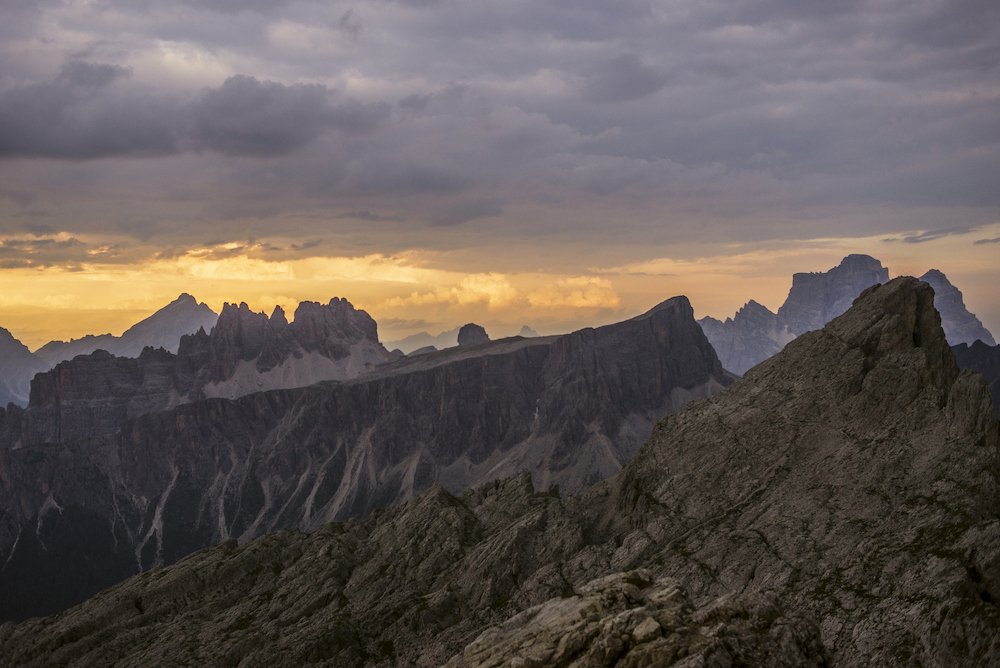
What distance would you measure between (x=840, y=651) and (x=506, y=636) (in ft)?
246

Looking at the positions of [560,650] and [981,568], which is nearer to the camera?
[560,650]

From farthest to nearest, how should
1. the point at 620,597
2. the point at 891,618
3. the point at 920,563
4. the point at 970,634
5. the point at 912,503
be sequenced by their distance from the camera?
the point at 912,503
the point at 920,563
the point at 891,618
the point at 970,634
the point at 620,597

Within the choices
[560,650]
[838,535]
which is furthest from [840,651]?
[560,650]

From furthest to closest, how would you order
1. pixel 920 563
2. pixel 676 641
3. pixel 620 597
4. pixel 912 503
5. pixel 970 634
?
pixel 912 503
pixel 920 563
pixel 970 634
pixel 620 597
pixel 676 641

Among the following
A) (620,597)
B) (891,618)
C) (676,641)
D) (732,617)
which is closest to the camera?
(676,641)

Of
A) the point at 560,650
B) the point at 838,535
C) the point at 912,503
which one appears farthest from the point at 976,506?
the point at 560,650

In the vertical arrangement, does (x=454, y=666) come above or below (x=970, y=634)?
above

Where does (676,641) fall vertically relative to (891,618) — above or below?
above

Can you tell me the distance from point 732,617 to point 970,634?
70496mm

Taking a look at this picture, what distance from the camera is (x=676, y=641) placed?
9800 cm

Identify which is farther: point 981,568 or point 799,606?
point 799,606

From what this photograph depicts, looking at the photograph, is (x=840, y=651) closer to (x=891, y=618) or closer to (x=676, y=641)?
(x=891, y=618)

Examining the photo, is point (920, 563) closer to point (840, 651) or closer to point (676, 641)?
point (840, 651)

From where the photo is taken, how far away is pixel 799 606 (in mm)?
179500
